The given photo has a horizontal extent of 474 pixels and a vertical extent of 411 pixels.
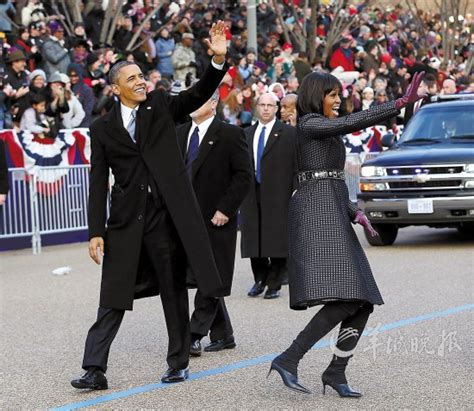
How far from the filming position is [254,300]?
11.9 metres

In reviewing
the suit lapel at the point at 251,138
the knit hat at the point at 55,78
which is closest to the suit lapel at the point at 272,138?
the suit lapel at the point at 251,138

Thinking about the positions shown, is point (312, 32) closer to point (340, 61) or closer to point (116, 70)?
point (340, 61)

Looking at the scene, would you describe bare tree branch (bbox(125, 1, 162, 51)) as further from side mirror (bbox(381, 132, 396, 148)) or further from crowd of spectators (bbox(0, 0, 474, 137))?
side mirror (bbox(381, 132, 396, 148))

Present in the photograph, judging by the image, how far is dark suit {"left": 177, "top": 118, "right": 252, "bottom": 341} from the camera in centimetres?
927

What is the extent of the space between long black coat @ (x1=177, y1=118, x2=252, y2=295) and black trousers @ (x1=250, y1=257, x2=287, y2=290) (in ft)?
8.37

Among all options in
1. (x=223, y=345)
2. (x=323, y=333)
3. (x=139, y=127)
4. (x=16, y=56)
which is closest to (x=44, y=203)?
(x=16, y=56)

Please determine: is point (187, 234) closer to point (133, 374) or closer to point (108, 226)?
point (108, 226)

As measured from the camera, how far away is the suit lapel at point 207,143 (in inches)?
372

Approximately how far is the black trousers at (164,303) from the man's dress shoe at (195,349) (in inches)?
38.8

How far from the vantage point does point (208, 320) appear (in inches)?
352

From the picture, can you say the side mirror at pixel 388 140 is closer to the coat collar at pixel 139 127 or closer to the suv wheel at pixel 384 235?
the suv wheel at pixel 384 235

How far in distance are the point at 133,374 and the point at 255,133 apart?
4.59 metres

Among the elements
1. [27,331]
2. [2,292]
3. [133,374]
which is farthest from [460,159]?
[133,374]

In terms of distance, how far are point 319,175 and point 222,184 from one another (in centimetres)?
222
